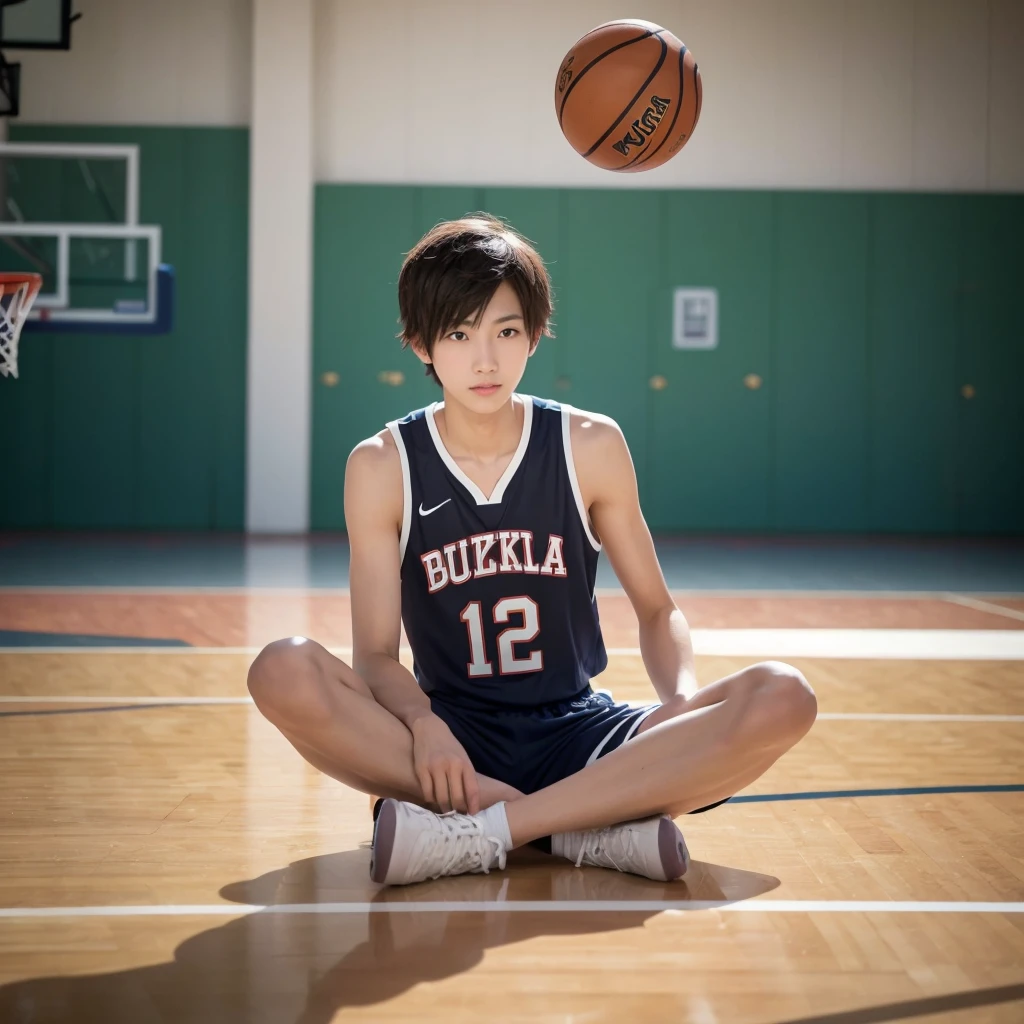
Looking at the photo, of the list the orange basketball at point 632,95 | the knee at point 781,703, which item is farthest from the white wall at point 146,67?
the knee at point 781,703

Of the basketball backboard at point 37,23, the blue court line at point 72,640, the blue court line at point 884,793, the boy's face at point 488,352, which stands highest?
the basketball backboard at point 37,23

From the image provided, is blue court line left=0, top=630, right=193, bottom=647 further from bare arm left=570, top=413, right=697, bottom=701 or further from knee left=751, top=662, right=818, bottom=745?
knee left=751, top=662, right=818, bottom=745

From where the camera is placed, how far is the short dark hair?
186cm

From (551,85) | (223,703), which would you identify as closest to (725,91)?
(551,85)

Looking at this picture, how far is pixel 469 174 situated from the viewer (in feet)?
29.3

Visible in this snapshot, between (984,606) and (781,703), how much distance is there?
3.54 meters

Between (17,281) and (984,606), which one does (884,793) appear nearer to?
(984,606)

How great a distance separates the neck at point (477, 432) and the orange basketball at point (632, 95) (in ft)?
4.70

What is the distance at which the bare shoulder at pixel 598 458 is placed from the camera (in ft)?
6.66

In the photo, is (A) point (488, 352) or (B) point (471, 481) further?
(B) point (471, 481)

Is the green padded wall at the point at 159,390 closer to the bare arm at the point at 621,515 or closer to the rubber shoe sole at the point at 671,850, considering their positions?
the bare arm at the point at 621,515

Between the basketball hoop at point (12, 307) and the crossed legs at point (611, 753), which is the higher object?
the basketball hoop at point (12, 307)

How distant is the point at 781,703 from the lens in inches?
69.4

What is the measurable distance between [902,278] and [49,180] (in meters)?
5.55
